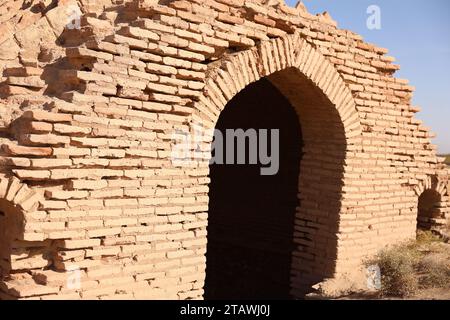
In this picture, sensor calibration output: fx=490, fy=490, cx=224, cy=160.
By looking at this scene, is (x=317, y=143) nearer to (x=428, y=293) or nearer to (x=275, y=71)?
(x=275, y=71)

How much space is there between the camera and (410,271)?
6.40 meters

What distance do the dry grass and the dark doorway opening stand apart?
88.0 inches

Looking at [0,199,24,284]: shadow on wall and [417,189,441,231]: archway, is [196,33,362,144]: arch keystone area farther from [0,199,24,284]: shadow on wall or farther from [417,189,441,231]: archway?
[417,189,441,231]: archway

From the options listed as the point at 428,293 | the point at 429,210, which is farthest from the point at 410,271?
the point at 429,210

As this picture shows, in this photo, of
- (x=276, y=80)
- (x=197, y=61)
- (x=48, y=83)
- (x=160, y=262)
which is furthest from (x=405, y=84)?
(x=48, y=83)

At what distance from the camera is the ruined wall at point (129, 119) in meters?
4.20

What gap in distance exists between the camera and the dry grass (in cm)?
621

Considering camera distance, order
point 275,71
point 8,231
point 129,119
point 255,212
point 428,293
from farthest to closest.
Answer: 1. point 255,212
2. point 428,293
3. point 275,71
4. point 129,119
5. point 8,231

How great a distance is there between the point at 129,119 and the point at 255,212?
5.27 meters

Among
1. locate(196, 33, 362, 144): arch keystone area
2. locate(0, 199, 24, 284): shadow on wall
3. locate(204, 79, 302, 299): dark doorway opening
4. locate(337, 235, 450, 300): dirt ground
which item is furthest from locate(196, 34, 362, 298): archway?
locate(0, 199, 24, 284): shadow on wall

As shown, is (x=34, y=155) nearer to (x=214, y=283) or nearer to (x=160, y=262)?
(x=160, y=262)

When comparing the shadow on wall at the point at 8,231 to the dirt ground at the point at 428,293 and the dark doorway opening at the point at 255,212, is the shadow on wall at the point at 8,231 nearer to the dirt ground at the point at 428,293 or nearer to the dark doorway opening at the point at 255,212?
the dirt ground at the point at 428,293

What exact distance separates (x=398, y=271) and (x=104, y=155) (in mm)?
4138

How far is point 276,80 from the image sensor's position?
6691mm
